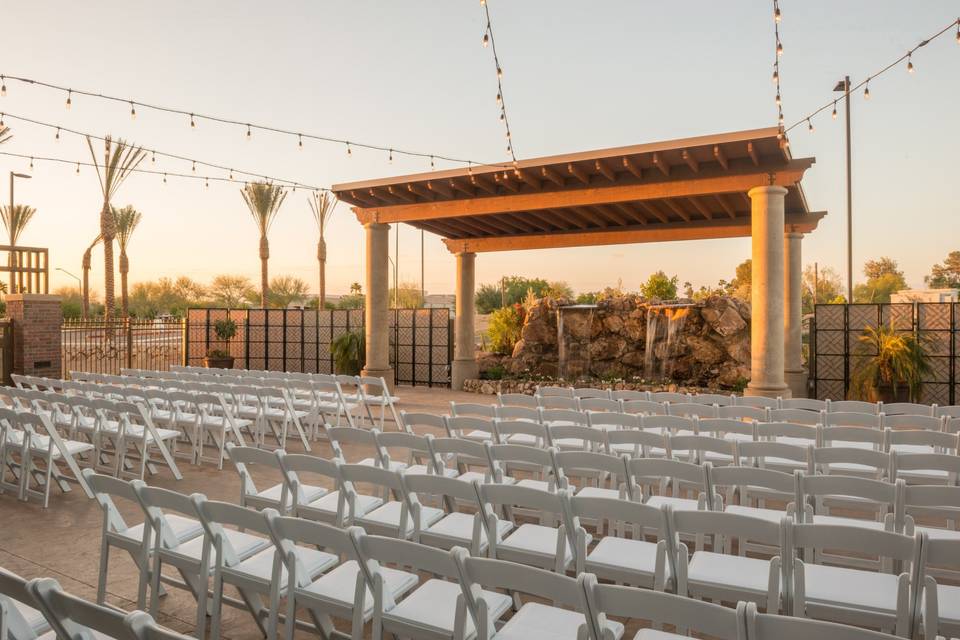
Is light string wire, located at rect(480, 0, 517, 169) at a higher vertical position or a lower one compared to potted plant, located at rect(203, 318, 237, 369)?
higher

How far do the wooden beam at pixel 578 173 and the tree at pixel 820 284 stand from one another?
131ft

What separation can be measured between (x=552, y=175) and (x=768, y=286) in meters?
3.95

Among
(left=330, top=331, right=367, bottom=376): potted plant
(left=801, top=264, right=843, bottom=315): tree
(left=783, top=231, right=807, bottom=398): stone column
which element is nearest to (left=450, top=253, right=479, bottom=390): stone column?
(left=330, top=331, right=367, bottom=376): potted plant

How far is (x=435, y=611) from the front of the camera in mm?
2676

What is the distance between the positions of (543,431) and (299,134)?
283 inches

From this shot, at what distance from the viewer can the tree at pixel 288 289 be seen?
181ft

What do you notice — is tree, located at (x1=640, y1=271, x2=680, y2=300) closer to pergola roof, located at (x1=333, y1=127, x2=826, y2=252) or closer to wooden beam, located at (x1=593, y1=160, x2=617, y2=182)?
pergola roof, located at (x1=333, y1=127, x2=826, y2=252)

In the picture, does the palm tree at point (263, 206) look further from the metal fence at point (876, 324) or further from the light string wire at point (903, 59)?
the light string wire at point (903, 59)

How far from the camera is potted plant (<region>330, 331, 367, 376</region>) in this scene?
1562 cm

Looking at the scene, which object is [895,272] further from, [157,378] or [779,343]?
[157,378]

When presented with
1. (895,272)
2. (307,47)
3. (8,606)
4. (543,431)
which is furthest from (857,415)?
(895,272)

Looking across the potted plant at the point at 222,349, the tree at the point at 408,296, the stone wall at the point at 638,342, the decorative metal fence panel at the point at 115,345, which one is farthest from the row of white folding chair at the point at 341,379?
the tree at the point at 408,296

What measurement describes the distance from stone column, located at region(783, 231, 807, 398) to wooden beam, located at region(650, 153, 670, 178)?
4.39m

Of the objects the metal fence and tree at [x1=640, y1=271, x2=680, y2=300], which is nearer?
the metal fence
